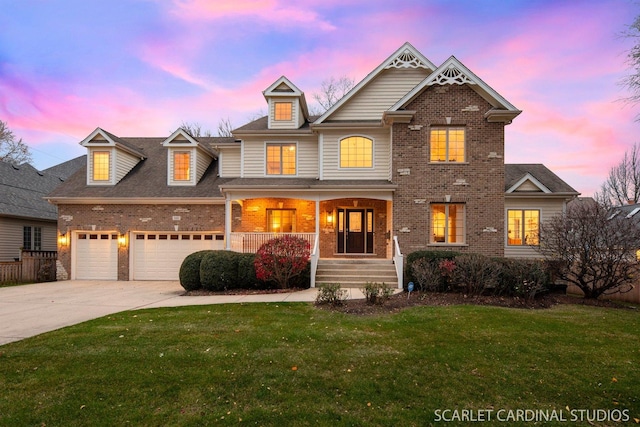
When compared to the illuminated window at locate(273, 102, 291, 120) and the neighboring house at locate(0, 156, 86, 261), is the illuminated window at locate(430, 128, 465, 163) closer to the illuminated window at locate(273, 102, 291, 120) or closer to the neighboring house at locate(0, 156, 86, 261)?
the illuminated window at locate(273, 102, 291, 120)

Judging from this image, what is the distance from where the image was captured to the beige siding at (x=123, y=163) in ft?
51.7

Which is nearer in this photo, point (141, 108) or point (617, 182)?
point (141, 108)

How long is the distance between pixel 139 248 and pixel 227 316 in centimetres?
985

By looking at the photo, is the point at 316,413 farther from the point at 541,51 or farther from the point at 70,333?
the point at 541,51

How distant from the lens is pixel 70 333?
19.9 ft

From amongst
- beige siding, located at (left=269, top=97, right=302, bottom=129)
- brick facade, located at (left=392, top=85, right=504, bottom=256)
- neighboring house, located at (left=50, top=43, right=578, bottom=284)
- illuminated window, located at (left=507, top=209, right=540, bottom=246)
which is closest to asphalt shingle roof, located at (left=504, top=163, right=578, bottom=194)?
neighboring house, located at (left=50, top=43, right=578, bottom=284)

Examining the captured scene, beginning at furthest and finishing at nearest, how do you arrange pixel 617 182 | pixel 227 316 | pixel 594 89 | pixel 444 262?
pixel 617 182, pixel 594 89, pixel 444 262, pixel 227 316

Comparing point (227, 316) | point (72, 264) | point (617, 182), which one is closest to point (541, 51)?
point (227, 316)

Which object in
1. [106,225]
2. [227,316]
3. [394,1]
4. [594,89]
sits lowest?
[227,316]

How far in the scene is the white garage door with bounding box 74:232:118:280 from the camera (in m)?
14.9

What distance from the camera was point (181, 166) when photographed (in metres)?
15.6

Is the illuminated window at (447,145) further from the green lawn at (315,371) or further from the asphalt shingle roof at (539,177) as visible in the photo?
the green lawn at (315,371)

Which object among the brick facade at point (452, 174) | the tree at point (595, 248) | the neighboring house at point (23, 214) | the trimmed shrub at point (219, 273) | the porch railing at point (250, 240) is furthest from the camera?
the neighboring house at point (23, 214)

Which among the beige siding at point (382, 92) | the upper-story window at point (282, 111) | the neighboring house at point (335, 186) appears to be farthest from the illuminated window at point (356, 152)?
the upper-story window at point (282, 111)
